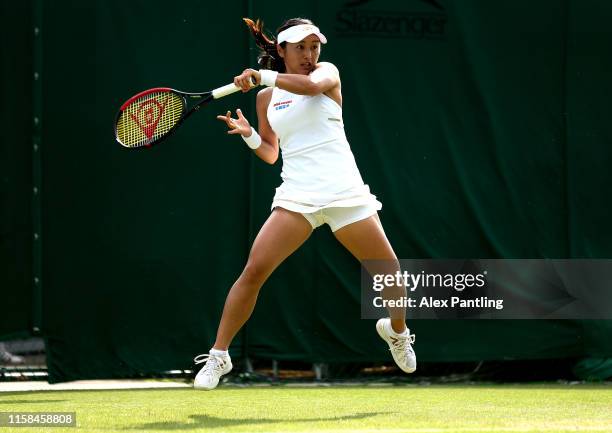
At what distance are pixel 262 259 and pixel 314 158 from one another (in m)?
0.53

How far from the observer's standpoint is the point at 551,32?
722 centimetres

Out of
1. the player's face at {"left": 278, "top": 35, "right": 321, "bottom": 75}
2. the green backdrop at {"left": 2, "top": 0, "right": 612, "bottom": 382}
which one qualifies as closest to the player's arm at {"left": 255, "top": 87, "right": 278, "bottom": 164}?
the player's face at {"left": 278, "top": 35, "right": 321, "bottom": 75}

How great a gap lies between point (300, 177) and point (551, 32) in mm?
2890

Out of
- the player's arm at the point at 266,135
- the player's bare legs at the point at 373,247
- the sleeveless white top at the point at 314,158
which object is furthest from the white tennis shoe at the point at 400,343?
the player's arm at the point at 266,135

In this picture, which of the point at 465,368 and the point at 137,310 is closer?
the point at 137,310

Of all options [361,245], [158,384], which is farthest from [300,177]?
[158,384]

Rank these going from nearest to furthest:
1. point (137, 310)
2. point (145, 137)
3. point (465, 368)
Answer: point (145, 137), point (137, 310), point (465, 368)

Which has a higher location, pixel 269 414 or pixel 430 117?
pixel 430 117

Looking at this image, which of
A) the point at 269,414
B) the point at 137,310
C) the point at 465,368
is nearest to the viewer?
the point at 269,414

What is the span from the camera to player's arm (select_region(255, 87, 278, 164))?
5438 mm

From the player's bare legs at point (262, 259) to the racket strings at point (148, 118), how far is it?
0.77 metres

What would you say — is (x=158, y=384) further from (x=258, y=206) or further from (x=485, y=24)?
(x=485, y=24)

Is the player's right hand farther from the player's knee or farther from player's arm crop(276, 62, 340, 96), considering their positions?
the player's knee

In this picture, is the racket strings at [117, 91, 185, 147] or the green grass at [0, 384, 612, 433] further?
the racket strings at [117, 91, 185, 147]
